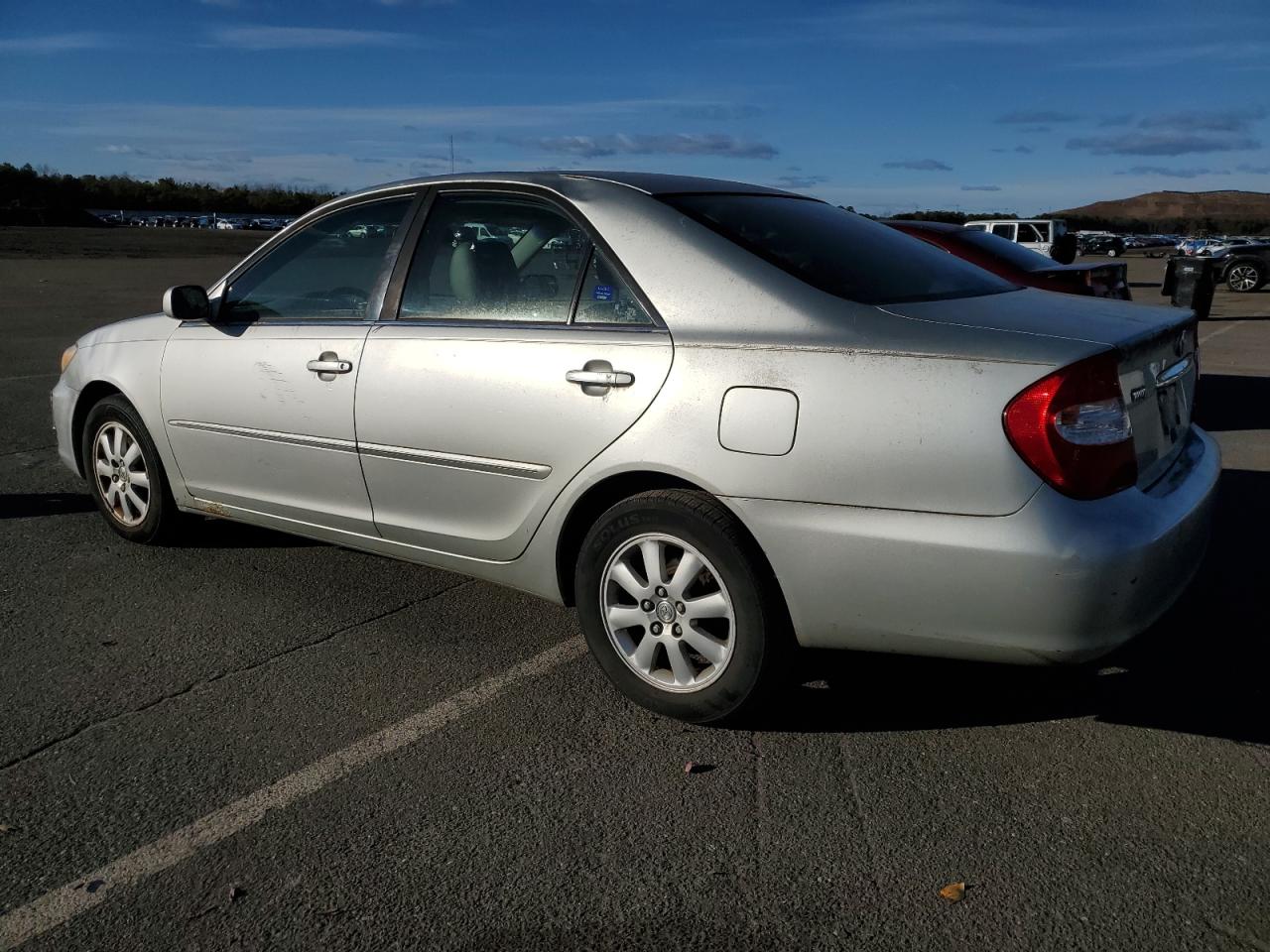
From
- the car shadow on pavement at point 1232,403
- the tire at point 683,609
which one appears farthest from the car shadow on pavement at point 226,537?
the car shadow on pavement at point 1232,403

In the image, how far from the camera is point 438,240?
13.9ft

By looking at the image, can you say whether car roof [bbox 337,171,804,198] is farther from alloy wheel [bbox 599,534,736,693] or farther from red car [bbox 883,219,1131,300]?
red car [bbox 883,219,1131,300]

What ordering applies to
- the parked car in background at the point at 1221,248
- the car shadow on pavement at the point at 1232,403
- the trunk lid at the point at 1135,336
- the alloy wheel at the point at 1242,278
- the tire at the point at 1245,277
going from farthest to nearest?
the parked car in background at the point at 1221,248 → the alloy wheel at the point at 1242,278 → the tire at the point at 1245,277 → the car shadow on pavement at the point at 1232,403 → the trunk lid at the point at 1135,336

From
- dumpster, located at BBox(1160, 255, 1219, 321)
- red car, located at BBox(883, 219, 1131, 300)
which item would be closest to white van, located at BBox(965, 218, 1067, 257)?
dumpster, located at BBox(1160, 255, 1219, 321)

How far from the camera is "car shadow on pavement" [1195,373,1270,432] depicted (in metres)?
8.80

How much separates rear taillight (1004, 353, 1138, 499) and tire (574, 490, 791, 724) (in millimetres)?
817

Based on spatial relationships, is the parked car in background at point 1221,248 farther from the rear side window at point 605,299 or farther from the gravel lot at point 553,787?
the rear side window at point 605,299

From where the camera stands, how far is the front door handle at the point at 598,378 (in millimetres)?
3453

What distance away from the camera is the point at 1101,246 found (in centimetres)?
6234

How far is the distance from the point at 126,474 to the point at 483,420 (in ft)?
7.78

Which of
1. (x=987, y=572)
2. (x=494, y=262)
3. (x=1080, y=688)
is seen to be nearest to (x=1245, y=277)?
(x=1080, y=688)

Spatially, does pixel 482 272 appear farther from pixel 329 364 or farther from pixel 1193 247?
pixel 1193 247

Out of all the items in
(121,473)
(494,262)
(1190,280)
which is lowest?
(121,473)

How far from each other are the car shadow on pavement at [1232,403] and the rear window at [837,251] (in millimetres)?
4517
